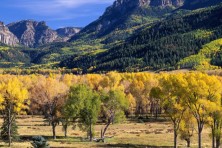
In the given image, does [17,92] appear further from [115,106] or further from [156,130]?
[156,130]

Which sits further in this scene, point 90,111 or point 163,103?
point 90,111

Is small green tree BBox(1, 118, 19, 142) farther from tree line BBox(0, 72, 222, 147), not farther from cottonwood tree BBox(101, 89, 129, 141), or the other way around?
cottonwood tree BBox(101, 89, 129, 141)

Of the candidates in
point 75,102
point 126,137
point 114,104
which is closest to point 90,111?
point 75,102

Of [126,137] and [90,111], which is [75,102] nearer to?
[90,111]

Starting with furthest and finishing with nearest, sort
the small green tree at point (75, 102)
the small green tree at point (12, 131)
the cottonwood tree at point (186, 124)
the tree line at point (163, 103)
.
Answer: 1. the small green tree at point (75, 102)
2. the small green tree at point (12, 131)
3. the cottonwood tree at point (186, 124)
4. the tree line at point (163, 103)

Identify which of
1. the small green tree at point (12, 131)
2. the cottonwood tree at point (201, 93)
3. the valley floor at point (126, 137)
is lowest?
the valley floor at point (126, 137)

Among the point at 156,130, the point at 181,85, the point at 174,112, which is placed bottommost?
the point at 156,130

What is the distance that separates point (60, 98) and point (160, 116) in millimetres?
64622

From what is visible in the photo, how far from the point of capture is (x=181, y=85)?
74.8m

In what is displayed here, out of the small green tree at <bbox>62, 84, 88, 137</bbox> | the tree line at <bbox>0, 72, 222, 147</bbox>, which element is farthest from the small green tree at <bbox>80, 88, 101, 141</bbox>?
the small green tree at <bbox>62, 84, 88, 137</bbox>

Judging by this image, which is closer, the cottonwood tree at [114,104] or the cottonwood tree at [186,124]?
the cottonwood tree at [186,124]

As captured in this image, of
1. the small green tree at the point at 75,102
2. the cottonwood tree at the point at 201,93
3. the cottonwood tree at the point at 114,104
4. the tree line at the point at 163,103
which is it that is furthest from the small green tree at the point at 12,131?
the cottonwood tree at the point at 201,93

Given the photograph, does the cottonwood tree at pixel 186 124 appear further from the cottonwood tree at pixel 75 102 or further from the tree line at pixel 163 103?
the cottonwood tree at pixel 75 102

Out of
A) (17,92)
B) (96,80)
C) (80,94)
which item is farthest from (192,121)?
(96,80)
